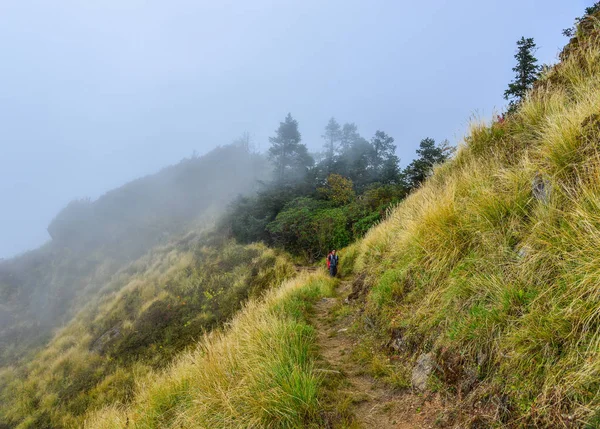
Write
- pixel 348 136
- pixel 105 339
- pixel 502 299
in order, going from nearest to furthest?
pixel 502 299
pixel 105 339
pixel 348 136

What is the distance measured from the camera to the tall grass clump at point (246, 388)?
9.60ft

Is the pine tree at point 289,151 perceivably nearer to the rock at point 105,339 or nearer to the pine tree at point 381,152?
the pine tree at point 381,152

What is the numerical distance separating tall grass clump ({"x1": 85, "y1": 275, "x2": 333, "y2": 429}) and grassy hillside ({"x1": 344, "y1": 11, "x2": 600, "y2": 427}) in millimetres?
1326

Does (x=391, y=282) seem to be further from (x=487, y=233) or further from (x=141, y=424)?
(x=141, y=424)

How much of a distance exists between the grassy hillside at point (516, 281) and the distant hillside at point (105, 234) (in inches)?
1011

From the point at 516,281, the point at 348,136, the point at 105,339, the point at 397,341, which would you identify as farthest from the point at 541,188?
the point at 348,136

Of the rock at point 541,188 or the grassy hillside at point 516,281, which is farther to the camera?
the rock at point 541,188

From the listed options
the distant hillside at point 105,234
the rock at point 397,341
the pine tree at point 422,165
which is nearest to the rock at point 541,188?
the rock at point 397,341

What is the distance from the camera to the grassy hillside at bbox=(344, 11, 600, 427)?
199 centimetres

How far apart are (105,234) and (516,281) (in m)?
40.1

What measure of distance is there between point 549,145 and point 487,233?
1.28 meters

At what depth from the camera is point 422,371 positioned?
3131mm

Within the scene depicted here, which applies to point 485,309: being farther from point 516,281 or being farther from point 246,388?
point 246,388

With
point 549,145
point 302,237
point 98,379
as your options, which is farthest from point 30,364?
point 549,145
